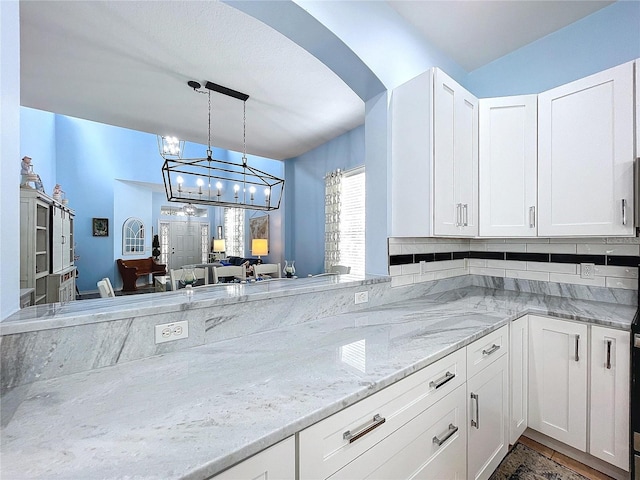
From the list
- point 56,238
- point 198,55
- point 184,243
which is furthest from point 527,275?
point 184,243

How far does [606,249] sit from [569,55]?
57.0 inches

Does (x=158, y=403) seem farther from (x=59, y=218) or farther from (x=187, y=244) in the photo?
(x=187, y=244)

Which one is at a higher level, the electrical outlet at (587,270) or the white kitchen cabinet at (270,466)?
the electrical outlet at (587,270)

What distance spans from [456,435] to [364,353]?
2.04 feet

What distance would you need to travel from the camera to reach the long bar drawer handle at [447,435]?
112 cm

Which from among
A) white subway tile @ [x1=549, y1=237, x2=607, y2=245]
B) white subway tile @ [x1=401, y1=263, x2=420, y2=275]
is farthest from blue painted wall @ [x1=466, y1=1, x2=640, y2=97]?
white subway tile @ [x1=401, y1=263, x2=420, y2=275]

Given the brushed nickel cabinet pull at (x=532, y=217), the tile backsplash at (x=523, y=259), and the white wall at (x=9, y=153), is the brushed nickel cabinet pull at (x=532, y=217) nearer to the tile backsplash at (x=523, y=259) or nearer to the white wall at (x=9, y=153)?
the tile backsplash at (x=523, y=259)

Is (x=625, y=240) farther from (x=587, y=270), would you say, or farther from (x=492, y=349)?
(x=492, y=349)

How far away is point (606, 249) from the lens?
193 centimetres

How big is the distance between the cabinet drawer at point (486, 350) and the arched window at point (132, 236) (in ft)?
26.1

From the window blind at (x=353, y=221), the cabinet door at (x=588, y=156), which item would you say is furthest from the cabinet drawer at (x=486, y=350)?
the window blind at (x=353, y=221)

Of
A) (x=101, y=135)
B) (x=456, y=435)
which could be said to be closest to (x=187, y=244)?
(x=101, y=135)

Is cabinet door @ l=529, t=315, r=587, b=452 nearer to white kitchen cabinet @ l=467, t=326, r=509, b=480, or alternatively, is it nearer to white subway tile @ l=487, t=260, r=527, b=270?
white kitchen cabinet @ l=467, t=326, r=509, b=480

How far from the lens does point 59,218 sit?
3.79 meters
